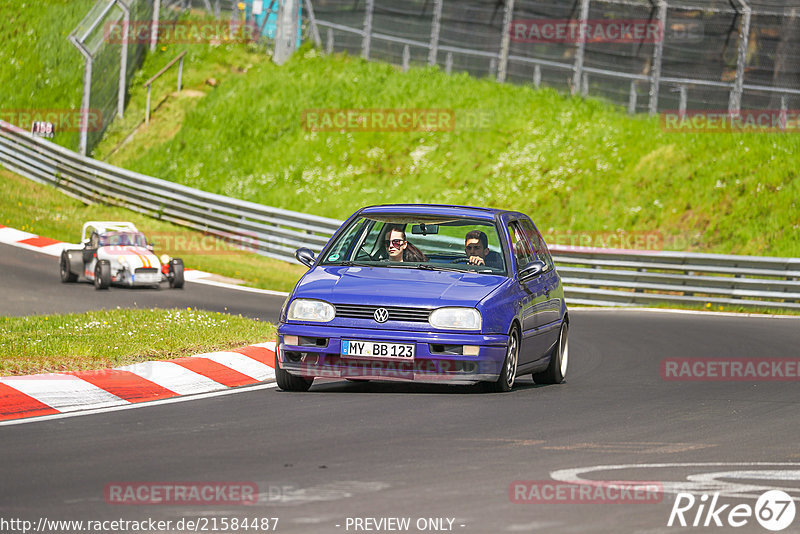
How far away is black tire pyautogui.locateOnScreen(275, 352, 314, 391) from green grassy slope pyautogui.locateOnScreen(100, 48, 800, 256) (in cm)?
1664

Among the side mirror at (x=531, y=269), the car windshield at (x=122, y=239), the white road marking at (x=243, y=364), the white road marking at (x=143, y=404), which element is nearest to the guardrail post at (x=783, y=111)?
the car windshield at (x=122, y=239)

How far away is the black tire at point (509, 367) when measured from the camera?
10.2 metres

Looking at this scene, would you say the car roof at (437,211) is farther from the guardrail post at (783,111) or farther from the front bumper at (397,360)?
the guardrail post at (783,111)

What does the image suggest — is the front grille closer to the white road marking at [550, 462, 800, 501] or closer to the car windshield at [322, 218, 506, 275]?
the car windshield at [322, 218, 506, 275]

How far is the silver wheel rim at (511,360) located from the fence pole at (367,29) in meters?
26.0

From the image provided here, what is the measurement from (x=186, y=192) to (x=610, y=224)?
977 centimetres

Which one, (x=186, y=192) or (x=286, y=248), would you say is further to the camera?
(x=186, y=192)

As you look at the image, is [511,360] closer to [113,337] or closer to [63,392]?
[63,392]

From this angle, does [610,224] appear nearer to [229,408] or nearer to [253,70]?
[253,70]

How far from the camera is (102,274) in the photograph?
68.0 feet

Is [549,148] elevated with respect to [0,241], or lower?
elevated

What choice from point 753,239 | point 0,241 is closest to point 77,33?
point 0,241

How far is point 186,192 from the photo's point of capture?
2988 centimetres

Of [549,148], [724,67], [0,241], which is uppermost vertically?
[724,67]
